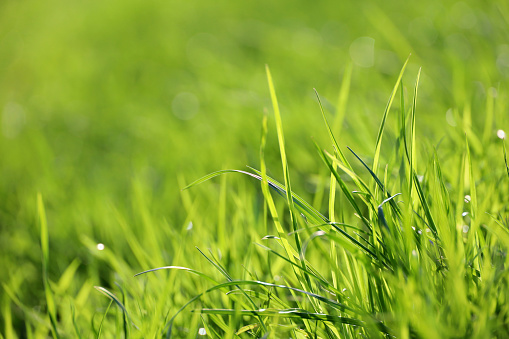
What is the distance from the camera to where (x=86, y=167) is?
171cm

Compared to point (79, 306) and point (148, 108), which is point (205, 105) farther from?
point (79, 306)

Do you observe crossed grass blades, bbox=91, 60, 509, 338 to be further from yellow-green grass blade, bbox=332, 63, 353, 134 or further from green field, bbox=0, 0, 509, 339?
yellow-green grass blade, bbox=332, 63, 353, 134

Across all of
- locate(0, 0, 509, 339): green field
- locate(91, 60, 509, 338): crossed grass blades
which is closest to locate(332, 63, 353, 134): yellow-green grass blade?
locate(0, 0, 509, 339): green field

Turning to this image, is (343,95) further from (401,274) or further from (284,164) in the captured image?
(401,274)

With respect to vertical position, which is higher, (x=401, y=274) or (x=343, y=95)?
(x=343, y=95)

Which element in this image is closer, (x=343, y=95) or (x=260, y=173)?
(x=260, y=173)

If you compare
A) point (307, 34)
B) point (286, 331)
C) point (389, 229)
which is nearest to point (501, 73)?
point (389, 229)

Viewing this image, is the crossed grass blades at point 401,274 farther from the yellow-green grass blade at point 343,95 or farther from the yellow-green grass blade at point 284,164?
the yellow-green grass blade at point 343,95

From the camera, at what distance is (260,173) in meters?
0.64

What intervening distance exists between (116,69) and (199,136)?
3.93ft

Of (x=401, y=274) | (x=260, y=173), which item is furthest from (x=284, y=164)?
(x=401, y=274)

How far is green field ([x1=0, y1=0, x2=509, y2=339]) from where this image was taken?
0.61 m

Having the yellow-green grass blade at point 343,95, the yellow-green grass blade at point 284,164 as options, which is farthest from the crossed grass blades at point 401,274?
the yellow-green grass blade at point 343,95

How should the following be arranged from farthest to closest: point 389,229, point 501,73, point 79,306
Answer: point 501,73, point 79,306, point 389,229
